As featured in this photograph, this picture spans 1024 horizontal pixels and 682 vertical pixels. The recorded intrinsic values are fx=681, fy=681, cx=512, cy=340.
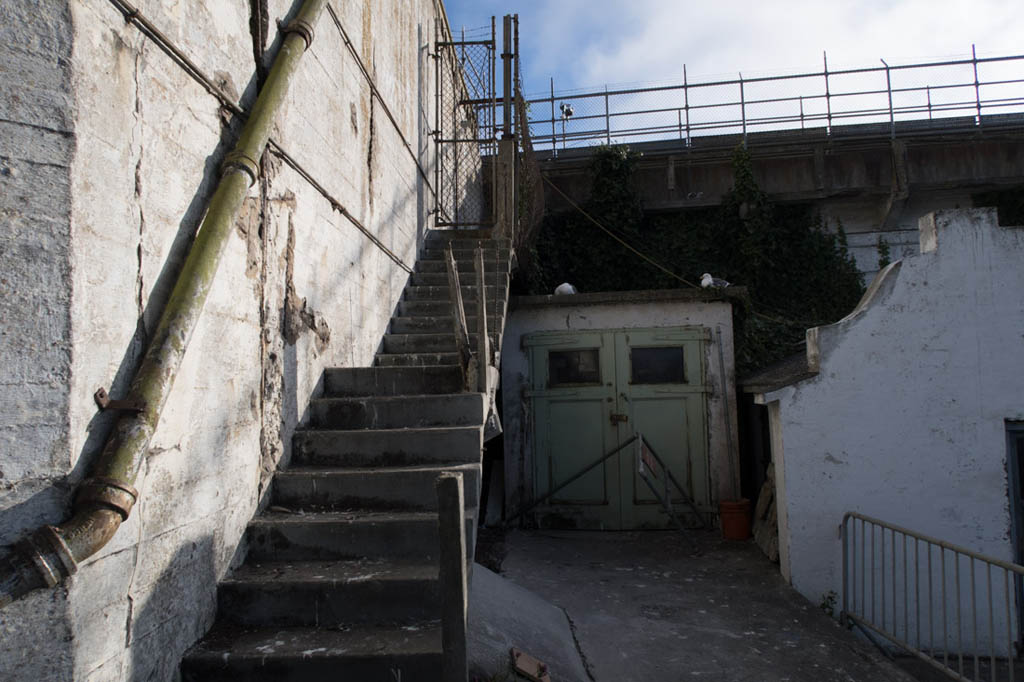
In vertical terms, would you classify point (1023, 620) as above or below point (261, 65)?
below

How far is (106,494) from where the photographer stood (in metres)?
2.30

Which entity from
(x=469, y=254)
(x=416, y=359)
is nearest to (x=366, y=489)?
(x=416, y=359)

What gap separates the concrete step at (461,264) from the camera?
7732 mm

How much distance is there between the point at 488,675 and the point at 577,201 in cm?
902

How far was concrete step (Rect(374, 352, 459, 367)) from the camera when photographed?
5.81 m

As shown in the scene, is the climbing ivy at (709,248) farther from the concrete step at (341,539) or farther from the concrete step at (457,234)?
the concrete step at (341,539)

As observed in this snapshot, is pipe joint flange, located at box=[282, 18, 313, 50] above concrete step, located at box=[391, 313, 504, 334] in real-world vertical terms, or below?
above

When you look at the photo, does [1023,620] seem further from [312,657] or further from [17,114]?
[17,114]

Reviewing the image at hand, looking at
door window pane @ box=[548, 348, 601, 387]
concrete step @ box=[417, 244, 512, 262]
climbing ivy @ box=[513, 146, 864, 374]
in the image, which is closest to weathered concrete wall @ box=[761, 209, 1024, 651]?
door window pane @ box=[548, 348, 601, 387]

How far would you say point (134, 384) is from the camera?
8.46 feet

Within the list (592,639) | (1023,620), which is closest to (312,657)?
(592,639)

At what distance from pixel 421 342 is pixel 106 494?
418cm

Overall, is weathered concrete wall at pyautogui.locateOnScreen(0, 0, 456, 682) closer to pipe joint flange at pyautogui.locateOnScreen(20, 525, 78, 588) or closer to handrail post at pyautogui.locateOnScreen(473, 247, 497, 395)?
pipe joint flange at pyautogui.locateOnScreen(20, 525, 78, 588)

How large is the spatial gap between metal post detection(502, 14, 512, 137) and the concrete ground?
5300mm
